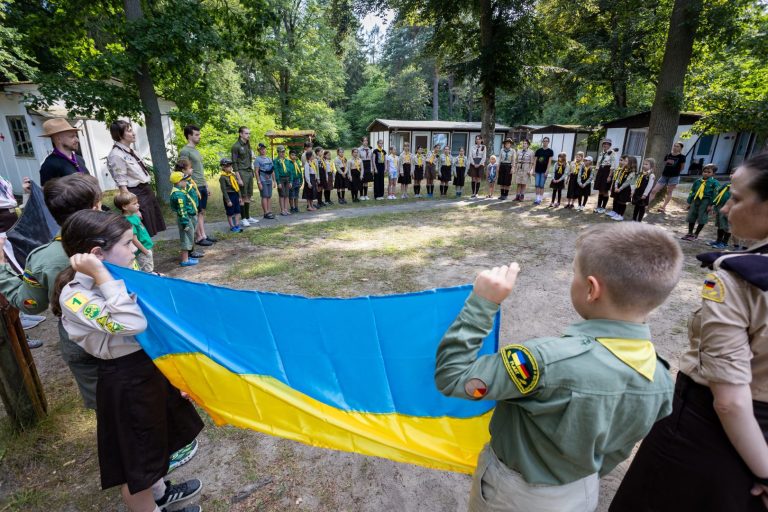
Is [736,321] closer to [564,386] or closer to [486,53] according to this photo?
[564,386]

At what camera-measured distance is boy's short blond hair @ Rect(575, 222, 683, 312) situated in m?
1.13

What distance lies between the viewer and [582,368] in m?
1.12

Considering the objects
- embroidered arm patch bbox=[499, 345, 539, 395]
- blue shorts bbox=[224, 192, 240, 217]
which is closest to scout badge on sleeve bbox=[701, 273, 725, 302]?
embroidered arm patch bbox=[499, 345, 539, 395]

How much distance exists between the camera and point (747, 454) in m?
1.28

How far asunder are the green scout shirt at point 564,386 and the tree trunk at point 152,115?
10.3m

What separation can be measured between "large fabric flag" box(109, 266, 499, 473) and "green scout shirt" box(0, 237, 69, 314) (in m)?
0.43

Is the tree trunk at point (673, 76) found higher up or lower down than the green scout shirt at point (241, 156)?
higher up

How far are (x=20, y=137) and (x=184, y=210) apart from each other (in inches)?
501

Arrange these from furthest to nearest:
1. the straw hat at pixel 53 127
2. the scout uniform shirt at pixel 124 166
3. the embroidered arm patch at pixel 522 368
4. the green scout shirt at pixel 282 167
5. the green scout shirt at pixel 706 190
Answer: the green scout shirt at pixel 282 167 < the green scout shirt at pixel 706 190 < the scout uniform shirt at pixel 124 166 < the straw hat at pixel 53 127 < the embroidered arm patch at pixel 522 368

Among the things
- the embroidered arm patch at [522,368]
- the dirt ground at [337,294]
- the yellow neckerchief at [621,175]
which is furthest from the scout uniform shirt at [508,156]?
the embroidered arm patch at [522,368]

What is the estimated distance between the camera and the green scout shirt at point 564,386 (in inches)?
44.0

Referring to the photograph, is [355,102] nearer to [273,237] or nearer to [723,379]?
[273,237]

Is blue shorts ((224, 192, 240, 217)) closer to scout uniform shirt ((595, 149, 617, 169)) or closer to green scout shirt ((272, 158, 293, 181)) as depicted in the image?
green scout shirt ((272, 158, 293, 181))

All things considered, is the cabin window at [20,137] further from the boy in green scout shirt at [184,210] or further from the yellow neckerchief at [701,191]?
the yellow neckerchief at [701,191]
